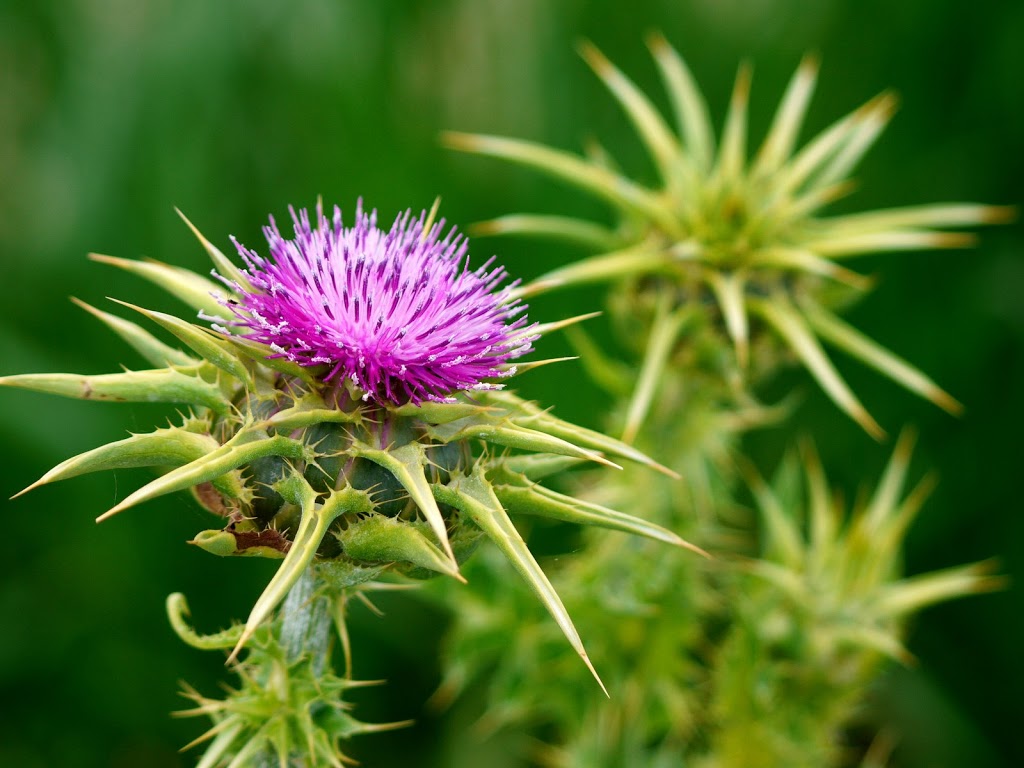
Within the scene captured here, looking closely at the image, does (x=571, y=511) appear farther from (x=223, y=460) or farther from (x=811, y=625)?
(x=811, y=625)

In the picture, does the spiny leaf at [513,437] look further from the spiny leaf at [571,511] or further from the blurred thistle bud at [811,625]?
the blurred thistle bud at [811,625]

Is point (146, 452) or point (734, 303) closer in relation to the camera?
point (146, 452)

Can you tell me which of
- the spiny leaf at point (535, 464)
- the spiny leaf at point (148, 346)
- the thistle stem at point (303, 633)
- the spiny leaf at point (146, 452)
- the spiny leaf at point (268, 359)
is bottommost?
the thistle stem at point (303, 633)

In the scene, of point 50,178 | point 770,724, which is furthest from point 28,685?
point 770,724

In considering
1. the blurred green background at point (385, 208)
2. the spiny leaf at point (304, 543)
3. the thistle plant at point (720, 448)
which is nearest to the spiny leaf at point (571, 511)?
the spiny leaf at point (304, 543)

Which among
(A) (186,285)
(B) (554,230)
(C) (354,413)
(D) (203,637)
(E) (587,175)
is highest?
(E) (587,175)

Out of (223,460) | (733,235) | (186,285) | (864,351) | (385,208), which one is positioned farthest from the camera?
(385,208)

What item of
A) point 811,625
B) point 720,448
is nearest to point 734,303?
point 720,448
